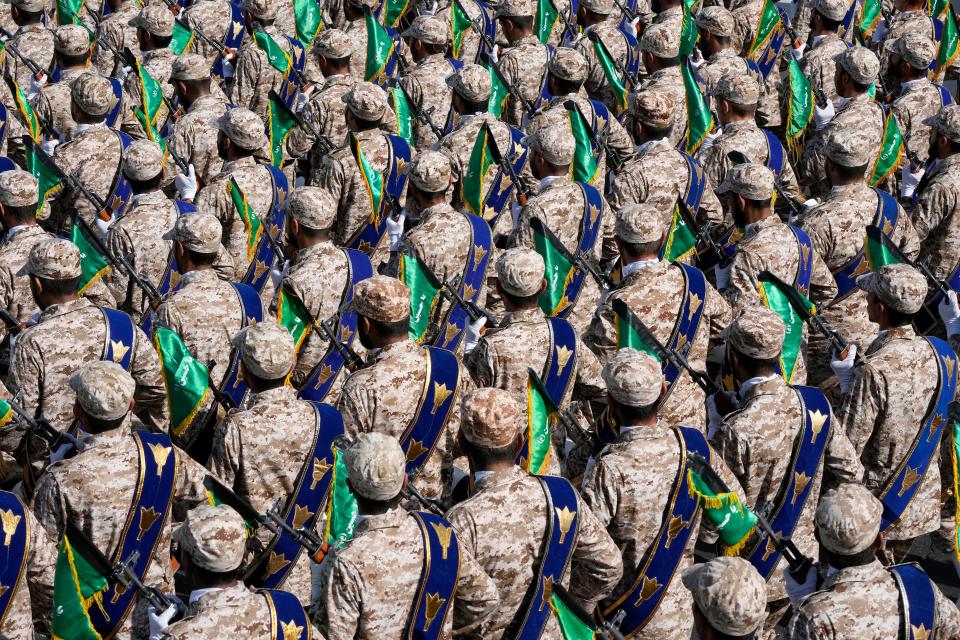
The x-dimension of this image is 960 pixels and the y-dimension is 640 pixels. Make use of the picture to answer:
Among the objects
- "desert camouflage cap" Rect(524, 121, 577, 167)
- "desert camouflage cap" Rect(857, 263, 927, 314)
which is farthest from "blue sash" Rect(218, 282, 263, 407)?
"desert camouflage cap" Rect(857, 263, 927, 314)

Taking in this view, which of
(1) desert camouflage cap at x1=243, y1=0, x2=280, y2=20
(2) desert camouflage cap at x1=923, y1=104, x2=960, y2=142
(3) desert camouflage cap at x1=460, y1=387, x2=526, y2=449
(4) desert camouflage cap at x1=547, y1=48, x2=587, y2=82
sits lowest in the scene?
(1) desert camouflage cap at x1=243, y1=0, x2=280, y2=20

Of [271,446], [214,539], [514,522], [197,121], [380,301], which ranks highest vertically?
[214,539]

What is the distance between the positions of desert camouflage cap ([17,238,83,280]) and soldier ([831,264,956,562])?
3.96 meters

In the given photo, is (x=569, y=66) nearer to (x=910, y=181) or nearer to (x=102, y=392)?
(x=910, y=181)

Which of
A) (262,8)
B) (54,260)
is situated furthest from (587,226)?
(262,8)

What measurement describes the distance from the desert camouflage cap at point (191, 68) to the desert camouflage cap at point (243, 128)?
1.47m

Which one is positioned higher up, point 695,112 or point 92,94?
point 92,94

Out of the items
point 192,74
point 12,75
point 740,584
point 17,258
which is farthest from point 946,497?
point 12,75

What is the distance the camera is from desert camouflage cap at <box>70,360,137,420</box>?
6281 millimetres

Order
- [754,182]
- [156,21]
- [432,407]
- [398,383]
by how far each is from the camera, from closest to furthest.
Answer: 1. [398,383]
2. [432,407]
3. [754,182]
4. [156,21]

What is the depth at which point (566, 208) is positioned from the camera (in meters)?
Result: 9.30

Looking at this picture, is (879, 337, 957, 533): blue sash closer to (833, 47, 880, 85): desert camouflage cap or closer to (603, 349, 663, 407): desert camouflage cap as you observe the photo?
(603, 349, 663, 407): desert camouflage cap

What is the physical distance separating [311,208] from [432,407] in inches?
77.8

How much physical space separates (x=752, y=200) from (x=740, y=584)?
4.09m
